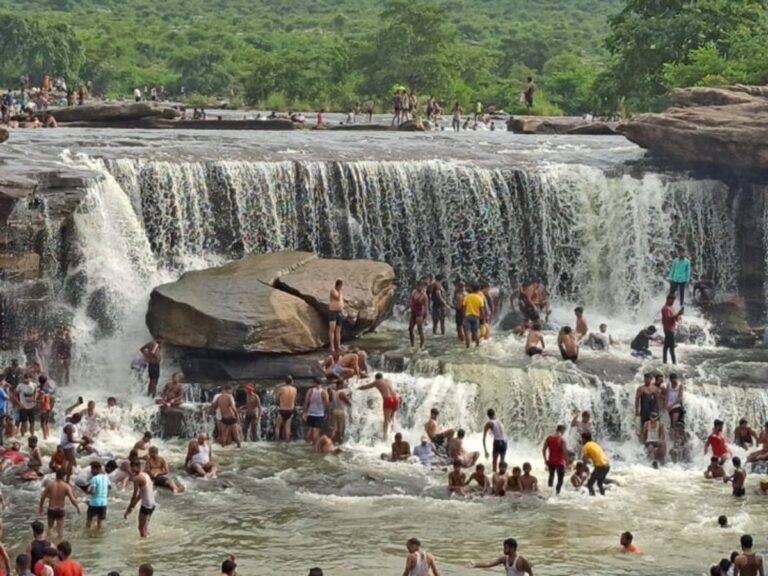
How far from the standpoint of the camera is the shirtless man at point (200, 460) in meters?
22.6

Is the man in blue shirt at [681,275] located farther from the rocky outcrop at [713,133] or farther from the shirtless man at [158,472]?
the shirtless man at [158,472]

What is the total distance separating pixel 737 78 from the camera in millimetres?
41719

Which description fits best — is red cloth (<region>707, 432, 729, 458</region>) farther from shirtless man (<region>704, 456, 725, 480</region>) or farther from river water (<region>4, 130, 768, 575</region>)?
river water (<region>4, 130, 768, 575</region>)

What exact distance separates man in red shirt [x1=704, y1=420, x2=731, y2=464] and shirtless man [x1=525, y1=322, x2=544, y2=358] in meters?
4.16

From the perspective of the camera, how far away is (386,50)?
199 feet

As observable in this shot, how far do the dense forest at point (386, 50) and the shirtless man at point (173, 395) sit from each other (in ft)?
68.3

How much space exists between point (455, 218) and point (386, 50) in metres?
29.7

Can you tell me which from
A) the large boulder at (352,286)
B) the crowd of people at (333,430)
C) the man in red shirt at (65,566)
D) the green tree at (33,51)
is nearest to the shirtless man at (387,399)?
the crowd of people at (333,430)

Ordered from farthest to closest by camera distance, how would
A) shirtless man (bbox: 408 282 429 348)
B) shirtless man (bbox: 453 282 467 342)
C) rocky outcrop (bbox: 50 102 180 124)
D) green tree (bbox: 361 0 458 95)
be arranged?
green tree (bbox: 361 0 458 95), rocky outcrop (bbox: 50 102 180 124), shirtless man (bbox: 453 282 467 342), shirtless man (bbox: 408 282 429 348)

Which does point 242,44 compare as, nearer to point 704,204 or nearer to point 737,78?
point 737,78

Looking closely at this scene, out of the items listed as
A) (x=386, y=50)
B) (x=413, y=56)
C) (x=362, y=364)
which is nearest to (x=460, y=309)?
(x=362, y=364)

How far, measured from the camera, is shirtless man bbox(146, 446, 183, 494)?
22.0 metres

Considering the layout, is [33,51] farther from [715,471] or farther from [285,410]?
[715,471]

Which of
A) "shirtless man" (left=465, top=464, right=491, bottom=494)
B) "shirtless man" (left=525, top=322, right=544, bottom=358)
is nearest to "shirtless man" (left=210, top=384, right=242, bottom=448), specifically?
"shirtless man" (left=465, top=464, right=491, bottom=494)
